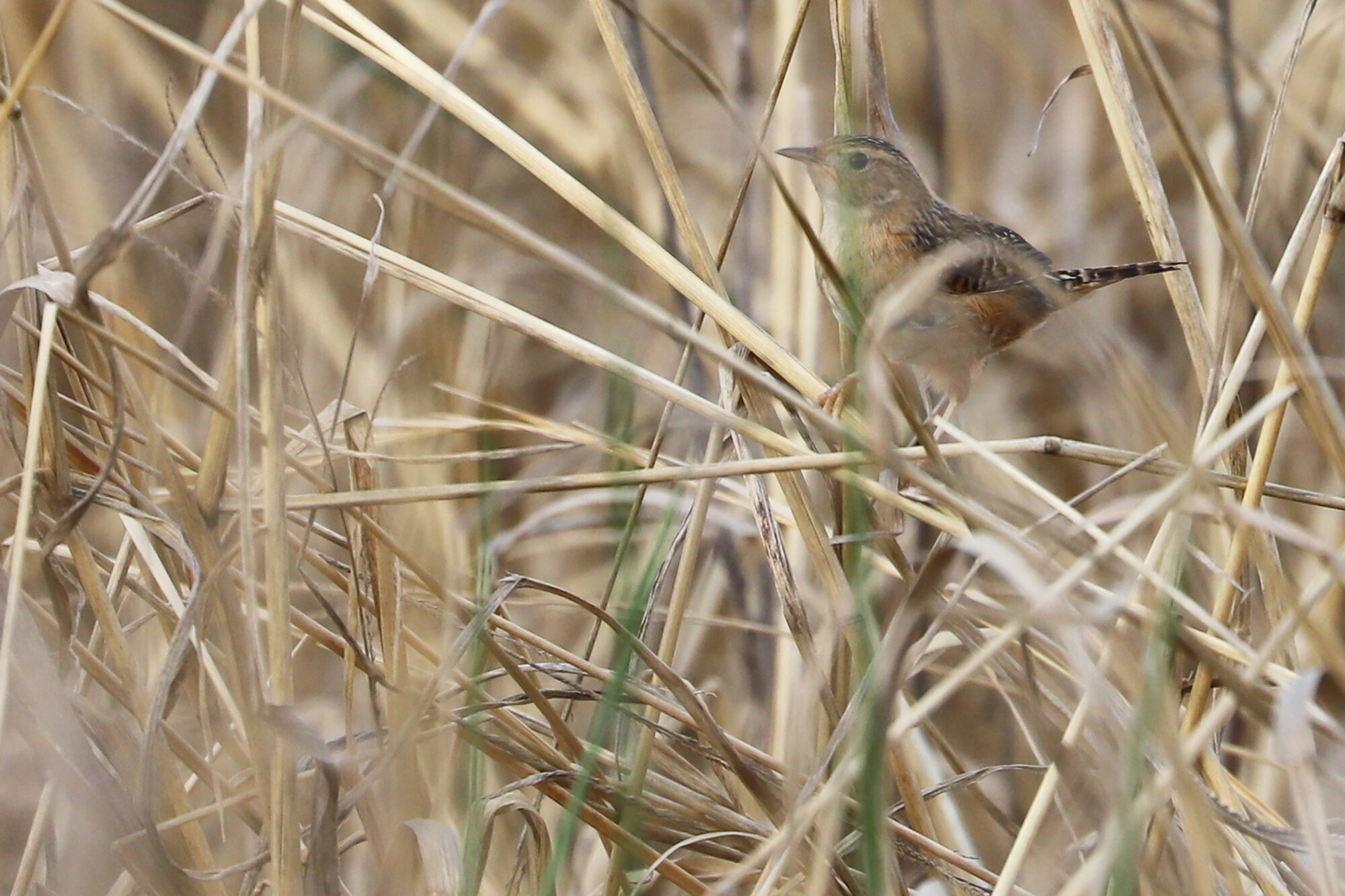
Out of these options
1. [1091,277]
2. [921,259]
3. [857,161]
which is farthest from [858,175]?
[1091,277]

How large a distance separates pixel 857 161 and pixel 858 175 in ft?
0.18

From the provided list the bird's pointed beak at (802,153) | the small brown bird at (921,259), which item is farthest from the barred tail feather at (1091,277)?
the bird's pointed beak at (802,153)

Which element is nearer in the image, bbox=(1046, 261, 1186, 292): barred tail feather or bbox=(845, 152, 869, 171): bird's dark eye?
bbox=(1046, 261, 1186, 292): barred tail feather

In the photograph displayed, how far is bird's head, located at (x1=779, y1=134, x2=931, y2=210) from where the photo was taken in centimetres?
231

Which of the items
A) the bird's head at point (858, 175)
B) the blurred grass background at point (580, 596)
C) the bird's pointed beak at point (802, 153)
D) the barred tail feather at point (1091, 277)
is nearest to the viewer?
the blurred grass background at point (580, 596)

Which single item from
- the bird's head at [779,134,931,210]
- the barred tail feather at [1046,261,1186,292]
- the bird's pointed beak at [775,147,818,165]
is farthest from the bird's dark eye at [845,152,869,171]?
the barred tail feather at [1046,261,1186,292]

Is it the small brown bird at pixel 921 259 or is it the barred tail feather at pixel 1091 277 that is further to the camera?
the small brown bird at pixel 921 259

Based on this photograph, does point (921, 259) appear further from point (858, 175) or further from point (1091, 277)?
point (1091, 277)

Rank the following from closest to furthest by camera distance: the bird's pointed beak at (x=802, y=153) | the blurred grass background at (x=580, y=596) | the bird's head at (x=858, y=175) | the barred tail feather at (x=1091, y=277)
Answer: the blurred grass background at (x=580, y=596), the barred tail feather at (x=1091, y=277), the bird's head at (x=858, y=175), the bird's pointed beak at (x=802, y=153)

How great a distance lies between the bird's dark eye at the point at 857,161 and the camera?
2322 millimetres

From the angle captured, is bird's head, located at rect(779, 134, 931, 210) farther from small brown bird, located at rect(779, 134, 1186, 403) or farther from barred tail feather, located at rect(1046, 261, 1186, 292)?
barred tail feather, located at rect(1046, 261, 1186, 292)

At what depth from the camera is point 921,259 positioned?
2398mm

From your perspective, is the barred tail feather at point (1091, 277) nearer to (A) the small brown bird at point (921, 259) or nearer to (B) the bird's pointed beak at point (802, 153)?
(A) the small brown bird at point (921, 259)

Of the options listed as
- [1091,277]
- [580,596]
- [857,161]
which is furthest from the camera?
[857,161]
